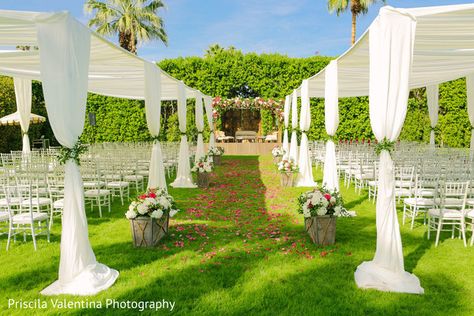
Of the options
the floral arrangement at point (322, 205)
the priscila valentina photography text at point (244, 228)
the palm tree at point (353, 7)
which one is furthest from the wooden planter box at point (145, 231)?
the palm tree at point (353, 7)

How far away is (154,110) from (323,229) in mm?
4341

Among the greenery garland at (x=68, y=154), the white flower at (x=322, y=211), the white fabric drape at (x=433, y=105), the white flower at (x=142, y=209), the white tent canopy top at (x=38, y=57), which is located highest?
the white tent canopy top at (x=38, y=57)

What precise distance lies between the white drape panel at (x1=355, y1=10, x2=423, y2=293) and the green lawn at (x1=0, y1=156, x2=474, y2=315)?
0.22 m

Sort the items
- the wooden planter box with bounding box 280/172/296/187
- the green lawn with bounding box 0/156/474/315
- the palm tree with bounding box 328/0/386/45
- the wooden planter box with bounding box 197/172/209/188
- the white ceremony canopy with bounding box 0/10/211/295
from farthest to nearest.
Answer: the palm tree with bounding box 328/0/386/45 → the wooden planter box with bounding box 197/172/209/188 → the wooden planter box with bounding box 280/172/296/187 → the white ceremony canopy with bounding box 0/10/211/295 → the green lawn with bounding box 0/156/474/315

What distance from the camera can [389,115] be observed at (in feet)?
12.1

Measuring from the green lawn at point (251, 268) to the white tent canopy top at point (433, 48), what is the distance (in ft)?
9.16

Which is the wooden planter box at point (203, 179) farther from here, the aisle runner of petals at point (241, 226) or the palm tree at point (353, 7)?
the palm tree at point (353, 7)

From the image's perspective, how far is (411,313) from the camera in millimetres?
3072

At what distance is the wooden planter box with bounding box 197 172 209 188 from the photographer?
9.08m

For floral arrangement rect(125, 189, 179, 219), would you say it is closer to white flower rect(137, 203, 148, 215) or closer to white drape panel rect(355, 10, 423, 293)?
white flower rect(137, 203, 148, 215)

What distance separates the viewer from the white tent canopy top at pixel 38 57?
12.5ft

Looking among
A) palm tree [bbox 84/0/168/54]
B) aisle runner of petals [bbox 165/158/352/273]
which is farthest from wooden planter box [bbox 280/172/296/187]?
palm tree [bbox 84/0/168/54]

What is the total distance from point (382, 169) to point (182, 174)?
6422mm

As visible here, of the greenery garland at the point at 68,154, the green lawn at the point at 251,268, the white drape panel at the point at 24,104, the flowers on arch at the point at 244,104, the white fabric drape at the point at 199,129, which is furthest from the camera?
the flowers on arch at the point at 244,104
